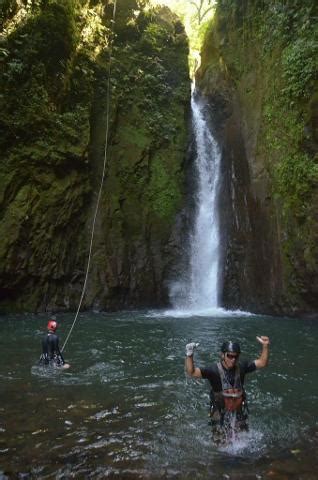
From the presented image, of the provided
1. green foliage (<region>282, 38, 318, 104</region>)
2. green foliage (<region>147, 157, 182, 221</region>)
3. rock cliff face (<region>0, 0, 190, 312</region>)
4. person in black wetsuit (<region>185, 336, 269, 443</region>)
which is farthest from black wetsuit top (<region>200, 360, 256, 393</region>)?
green foliage (<region>147, 157, 182, 221</region>)

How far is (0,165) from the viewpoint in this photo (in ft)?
52.7

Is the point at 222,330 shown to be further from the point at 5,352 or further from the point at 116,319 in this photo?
the point at 5,352

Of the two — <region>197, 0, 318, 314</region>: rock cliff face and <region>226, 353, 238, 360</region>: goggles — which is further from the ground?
<region>197, 0, 318, 314</region>: rock cliff face

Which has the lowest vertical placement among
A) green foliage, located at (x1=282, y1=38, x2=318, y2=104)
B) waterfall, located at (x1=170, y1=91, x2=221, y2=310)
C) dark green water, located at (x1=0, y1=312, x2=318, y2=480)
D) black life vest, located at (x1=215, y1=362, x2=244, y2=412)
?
dark green water, located at (x1=0, y1=312, x2=318, y2=480)

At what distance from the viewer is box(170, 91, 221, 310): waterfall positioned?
19.6 meters

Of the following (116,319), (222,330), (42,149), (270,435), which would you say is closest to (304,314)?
(222,330)

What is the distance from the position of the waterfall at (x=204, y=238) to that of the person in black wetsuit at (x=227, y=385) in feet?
45.5

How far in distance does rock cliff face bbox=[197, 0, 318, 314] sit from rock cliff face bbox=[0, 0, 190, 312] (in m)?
2.84

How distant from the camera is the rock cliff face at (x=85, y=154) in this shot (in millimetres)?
16406

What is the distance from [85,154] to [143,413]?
1308 cm

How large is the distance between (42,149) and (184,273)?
319 inches

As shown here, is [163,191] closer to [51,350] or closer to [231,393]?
[51,350]

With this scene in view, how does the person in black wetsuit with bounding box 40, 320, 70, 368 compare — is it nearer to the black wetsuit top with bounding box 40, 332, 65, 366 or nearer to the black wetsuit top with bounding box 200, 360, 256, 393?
the black wetsuit top with bounding box 40, 332, 65, 366

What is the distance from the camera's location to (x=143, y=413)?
6926 mm
